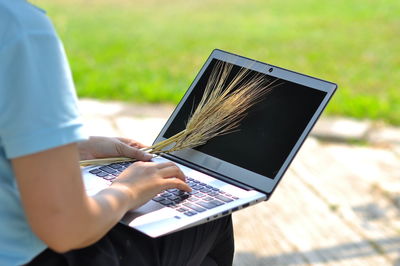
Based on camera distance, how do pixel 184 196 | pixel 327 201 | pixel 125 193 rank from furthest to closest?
1. pixel 327 201
2. pixel 184 196
3. pixel 125 193

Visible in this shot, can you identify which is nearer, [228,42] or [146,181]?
[146,181]

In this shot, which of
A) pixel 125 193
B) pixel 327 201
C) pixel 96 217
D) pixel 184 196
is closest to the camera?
pixel 96 217

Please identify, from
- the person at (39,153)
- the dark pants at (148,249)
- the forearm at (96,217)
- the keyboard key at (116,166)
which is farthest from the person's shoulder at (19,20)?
the keyboard key at (116,166)

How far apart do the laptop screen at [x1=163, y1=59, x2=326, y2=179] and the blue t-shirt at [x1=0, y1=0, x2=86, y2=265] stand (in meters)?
0.76

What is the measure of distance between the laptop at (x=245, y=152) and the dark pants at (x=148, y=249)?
0.25ft

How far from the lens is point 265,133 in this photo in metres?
2.15

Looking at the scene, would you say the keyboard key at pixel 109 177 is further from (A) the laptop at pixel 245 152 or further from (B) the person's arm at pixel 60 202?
(B) the person's arm at pixel 60 202

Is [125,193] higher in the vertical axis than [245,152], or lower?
lower

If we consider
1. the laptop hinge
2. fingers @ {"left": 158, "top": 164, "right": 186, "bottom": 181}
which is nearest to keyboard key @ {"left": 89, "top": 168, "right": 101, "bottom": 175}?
the laptop hinge

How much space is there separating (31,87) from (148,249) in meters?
0.61

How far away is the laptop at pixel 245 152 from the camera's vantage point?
193 centimetres

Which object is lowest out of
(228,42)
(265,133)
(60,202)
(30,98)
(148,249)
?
(148,249)

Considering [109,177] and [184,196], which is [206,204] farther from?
[109,177]

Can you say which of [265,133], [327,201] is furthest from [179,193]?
[327,201]
